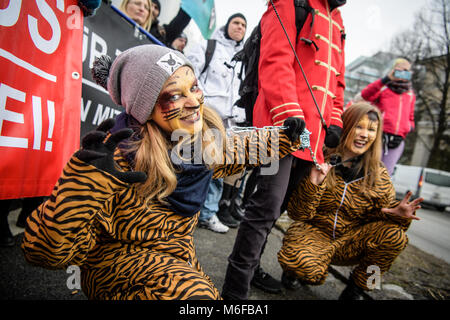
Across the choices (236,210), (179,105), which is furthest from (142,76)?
(236,210)

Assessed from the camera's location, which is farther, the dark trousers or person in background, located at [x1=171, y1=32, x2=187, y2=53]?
person in background, located at [x1=171, y1=32, x2=187, y2=53]

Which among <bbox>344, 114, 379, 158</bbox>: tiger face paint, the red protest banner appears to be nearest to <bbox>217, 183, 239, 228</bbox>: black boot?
<bbox>344, 114, 379, 158</bbox>: tiger face paint

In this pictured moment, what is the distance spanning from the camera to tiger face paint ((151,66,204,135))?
46.0 inches

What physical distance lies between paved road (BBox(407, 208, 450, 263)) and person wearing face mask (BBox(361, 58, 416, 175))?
5.61 ft

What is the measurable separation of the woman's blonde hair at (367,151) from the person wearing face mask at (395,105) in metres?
1.46

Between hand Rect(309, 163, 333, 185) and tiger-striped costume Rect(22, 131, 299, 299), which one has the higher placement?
hand Rect(309, 163, 333, 185)

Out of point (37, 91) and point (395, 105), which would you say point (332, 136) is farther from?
point (395, 105)

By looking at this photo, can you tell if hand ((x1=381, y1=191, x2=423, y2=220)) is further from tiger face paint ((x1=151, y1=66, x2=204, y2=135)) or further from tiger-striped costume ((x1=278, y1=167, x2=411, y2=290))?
tiger face paint ((x1=151, y1=66, x2=204, y2=135))

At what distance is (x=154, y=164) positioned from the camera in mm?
1125

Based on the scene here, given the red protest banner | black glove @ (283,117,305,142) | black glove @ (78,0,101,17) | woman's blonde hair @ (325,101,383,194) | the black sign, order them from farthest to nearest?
woman's blonde hair @ (325,101,383,194)
the black sign
black glove @ (78,0,101,17)
black glove @ (283,117,305,142)
the red protest banner

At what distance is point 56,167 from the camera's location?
1364mm

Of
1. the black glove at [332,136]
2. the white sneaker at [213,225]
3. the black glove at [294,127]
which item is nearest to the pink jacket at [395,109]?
the black glove at [332,136]

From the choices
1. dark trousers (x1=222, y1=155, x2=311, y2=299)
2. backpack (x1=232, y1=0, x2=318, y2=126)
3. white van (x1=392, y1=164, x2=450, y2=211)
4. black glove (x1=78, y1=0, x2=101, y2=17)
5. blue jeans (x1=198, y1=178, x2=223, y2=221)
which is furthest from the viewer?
white van (x1=392, y1=164, x2=450, y2=211)
